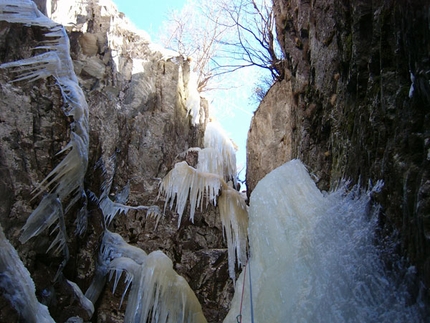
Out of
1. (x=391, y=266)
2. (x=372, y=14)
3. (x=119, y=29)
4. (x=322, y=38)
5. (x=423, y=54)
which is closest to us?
(x=423, y=54)

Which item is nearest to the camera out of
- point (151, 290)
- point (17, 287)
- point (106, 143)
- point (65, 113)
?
point (17, 287)

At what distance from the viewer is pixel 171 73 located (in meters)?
8.14

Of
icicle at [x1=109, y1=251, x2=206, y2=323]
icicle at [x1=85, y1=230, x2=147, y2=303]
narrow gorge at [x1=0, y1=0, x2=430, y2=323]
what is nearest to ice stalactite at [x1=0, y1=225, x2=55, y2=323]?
narrow gorge at [x1=0, y1=0, x2=430, y2=323]

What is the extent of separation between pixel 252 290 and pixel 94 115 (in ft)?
13.4

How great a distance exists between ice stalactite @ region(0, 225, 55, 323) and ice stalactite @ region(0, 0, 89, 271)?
1765mm

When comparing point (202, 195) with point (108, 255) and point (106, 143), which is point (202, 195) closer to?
point (108, 255)

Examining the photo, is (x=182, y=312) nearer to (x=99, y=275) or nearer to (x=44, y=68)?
(x=99, y=275)

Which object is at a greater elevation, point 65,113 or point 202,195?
point 65,113

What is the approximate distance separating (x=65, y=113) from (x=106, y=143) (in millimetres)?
1932

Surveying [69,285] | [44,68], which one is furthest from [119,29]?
[69,285]

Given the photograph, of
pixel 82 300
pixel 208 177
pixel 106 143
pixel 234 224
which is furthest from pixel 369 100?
pixel 106 143

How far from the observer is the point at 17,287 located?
7.67 ft

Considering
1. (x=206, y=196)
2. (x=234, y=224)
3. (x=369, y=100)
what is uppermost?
(x=369, y=100)

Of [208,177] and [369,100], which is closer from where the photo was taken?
[369,100]
